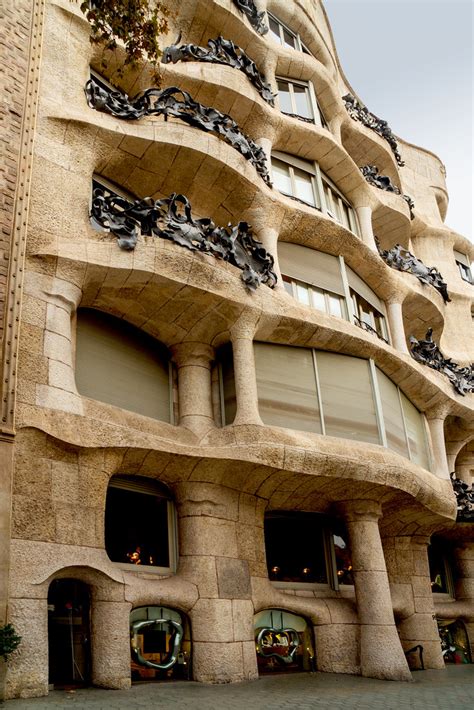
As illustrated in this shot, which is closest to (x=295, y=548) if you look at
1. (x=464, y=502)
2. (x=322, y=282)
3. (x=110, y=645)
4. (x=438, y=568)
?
(x=110, y=645)

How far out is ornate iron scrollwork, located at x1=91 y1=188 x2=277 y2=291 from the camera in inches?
517

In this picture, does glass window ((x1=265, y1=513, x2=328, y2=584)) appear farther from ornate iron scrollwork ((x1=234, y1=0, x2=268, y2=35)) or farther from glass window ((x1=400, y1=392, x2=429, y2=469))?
ornate iron scrollwork ((x1=234, y1=0, x2=268, y2=35))

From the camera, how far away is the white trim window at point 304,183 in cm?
1834

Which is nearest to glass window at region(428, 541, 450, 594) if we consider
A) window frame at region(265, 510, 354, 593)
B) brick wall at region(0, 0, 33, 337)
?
window frame at region(265, 510, 354, 593)

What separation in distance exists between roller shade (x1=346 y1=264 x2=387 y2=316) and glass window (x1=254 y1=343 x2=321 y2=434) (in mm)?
4046

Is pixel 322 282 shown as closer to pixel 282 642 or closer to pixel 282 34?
pixel 282 642

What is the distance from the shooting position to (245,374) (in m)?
13.9

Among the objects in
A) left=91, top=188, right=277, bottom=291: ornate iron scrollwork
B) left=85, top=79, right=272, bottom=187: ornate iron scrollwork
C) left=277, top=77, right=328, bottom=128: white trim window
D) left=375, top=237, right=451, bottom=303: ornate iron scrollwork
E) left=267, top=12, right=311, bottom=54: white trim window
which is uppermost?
left=267, top=12, right=311, bottom=54: white trim window

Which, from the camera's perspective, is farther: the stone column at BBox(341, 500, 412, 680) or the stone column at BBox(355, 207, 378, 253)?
the stone column at BBox(355, 207, 378, 253)

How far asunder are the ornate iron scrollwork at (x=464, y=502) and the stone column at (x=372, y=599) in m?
5.51

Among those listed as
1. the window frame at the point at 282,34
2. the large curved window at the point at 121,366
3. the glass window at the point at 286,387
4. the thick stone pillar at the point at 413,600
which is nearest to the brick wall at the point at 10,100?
the large curved window at the point at 121,366

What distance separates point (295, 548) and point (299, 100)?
13.0 metres

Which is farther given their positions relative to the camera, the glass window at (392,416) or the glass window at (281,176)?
the glass window at (281,176)

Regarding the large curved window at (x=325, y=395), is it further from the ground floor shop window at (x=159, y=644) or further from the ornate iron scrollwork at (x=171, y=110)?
the ornate iron scrollwork at (x=171, y=110)
